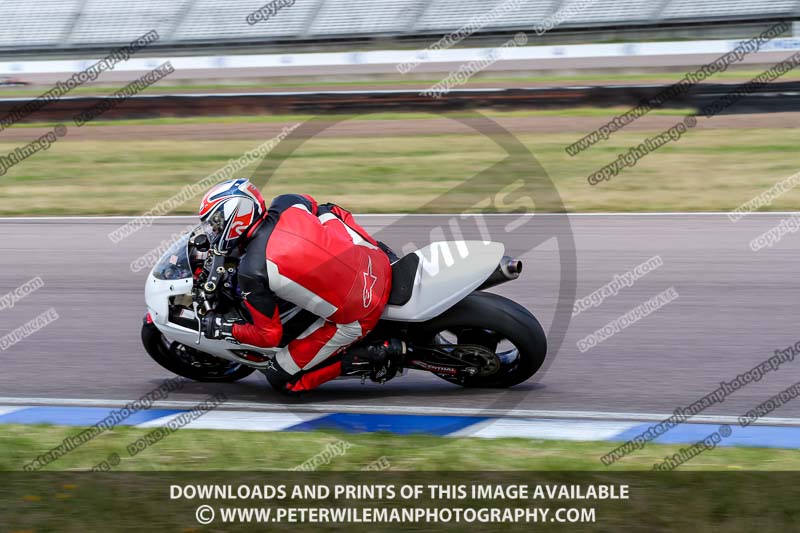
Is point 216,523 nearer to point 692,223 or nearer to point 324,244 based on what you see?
point 324,244

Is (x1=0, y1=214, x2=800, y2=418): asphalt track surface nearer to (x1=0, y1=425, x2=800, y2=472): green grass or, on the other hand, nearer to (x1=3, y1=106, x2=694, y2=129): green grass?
(x1=0, y1=425, x2=800, y2=472): green grass

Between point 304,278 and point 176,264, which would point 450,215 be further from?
point 304,278

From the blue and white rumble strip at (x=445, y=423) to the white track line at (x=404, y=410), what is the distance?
1 centimetres

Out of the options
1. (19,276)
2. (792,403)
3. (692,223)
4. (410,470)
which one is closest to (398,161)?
(692,223)

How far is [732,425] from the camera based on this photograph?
5.78 metres

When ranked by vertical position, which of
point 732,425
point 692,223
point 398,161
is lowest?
point 732,425

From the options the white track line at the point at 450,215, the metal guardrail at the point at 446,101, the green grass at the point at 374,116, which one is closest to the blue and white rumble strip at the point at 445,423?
the white track line at the point at 450,215

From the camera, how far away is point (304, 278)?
5754 millimetres

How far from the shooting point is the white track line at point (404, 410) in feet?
19.4

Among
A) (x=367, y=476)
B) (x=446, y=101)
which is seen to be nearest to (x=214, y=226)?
(x=367, y=476)

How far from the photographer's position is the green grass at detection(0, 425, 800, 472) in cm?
498

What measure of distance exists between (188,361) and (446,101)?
497 inches

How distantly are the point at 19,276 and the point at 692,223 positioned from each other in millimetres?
7398

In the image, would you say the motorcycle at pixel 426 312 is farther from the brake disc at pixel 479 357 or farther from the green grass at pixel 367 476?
the green grass at pixel 367 476
